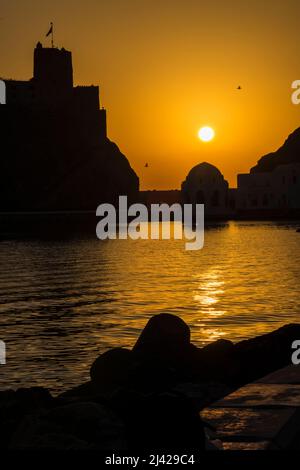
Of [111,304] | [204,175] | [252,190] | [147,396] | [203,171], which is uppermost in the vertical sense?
[203,171]

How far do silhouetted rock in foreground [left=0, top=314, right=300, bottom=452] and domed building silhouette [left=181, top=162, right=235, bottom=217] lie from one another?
13771 cm

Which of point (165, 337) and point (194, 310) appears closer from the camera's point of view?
point (165, 337)

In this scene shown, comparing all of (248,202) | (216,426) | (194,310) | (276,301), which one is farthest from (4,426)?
(248,202)

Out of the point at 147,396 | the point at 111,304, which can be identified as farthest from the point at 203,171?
the point at 147,396

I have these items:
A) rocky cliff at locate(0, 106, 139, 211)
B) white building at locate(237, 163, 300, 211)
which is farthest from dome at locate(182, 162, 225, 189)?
rocky cliff at locate(0, 106, 139, 211)

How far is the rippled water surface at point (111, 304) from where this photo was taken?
19.0m

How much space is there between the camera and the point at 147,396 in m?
8.48

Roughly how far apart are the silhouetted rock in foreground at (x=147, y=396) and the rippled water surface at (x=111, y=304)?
108 inches

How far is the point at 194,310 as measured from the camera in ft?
95.1

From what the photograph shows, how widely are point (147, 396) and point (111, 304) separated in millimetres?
22414

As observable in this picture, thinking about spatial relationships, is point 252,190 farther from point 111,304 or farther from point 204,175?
point 111,304

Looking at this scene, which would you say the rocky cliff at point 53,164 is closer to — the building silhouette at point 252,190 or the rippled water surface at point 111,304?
the building silhouette at point 252,190
